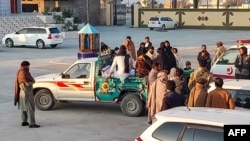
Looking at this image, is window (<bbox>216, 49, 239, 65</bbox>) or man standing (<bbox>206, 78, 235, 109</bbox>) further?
window (<bbox>216, 49, 239, 65</bbox>)

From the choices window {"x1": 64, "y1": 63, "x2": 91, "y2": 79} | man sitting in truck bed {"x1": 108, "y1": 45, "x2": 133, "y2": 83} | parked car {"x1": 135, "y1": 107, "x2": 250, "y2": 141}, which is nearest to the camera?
parked car {"x1": 135, "y1": 107, "x2": 250, "y2": 141}

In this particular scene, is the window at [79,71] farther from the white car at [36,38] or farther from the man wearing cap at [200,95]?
the white car at [36,38]

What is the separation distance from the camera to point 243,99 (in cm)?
941

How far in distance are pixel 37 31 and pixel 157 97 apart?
81.7 feet

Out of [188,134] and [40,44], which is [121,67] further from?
[40,44]

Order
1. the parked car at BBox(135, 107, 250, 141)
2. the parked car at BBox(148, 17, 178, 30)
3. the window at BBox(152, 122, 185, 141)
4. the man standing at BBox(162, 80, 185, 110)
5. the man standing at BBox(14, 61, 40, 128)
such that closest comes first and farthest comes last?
the parked car at BBox(135, 107, 250, 141), the window at BBox(152, 122, 185, 141), the man standing at BBox(162, 80, 185, 110), the man standing at BBox(14, 61, 40, 128), the parked car at BBox(148, 17, 178, 30)

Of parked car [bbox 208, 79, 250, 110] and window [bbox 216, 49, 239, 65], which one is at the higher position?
window [bbox 216, 49, 239, 65]

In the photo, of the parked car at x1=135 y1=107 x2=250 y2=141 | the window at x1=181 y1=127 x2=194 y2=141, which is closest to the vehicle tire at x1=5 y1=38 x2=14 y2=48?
the parked car at x1=135 y1=107 x2=250 y2=141

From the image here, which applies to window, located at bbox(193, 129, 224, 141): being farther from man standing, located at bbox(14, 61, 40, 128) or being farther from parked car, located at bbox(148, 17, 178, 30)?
parked car, located at bbox(148, 17, 178, 30)

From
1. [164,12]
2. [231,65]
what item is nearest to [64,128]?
[231,65]

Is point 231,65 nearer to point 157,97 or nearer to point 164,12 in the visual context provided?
point 157,97

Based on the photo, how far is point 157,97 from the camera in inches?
417

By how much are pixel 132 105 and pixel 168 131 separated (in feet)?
21.1

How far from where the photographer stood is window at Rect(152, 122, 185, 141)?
6392 mm
